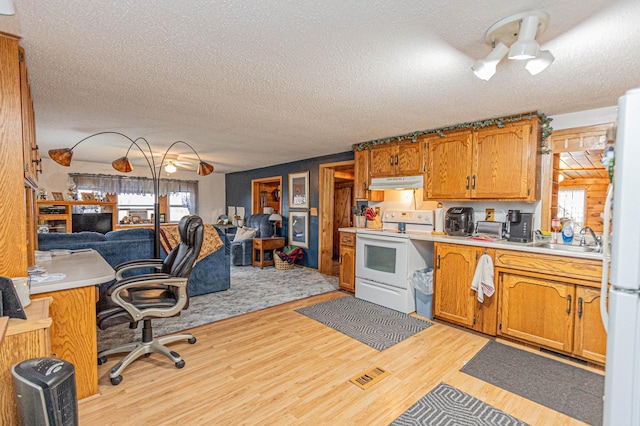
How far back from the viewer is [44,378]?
4.01 ft

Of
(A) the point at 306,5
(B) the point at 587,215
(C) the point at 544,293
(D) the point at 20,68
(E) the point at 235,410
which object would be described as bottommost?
(E) the point at 235,410

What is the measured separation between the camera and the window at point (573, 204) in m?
2.98

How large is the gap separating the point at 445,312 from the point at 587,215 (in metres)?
1.64

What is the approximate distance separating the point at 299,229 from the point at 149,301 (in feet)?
12.7

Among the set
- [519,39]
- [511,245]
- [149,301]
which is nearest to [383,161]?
[511,245]

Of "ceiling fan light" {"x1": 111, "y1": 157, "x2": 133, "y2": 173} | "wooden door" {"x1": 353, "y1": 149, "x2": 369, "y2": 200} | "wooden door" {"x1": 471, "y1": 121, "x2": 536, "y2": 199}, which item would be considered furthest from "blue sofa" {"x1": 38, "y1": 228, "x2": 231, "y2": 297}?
"wooden door" {"x1": 471, "y1": 121, "x2": 536, "y2": 199}

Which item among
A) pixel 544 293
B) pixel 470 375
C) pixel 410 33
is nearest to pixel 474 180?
pixel 544 293

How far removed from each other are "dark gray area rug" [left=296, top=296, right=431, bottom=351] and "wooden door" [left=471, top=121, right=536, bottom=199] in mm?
1568

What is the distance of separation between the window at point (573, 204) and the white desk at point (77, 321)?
4.02 metres

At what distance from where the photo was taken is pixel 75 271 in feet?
6.93

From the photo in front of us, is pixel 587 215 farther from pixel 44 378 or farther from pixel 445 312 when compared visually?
pixel 44 378

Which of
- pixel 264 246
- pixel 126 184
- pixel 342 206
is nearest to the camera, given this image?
pixel 264 246

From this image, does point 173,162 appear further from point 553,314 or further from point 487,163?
point 553,314

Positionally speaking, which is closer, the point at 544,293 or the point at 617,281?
the point at 617,281
